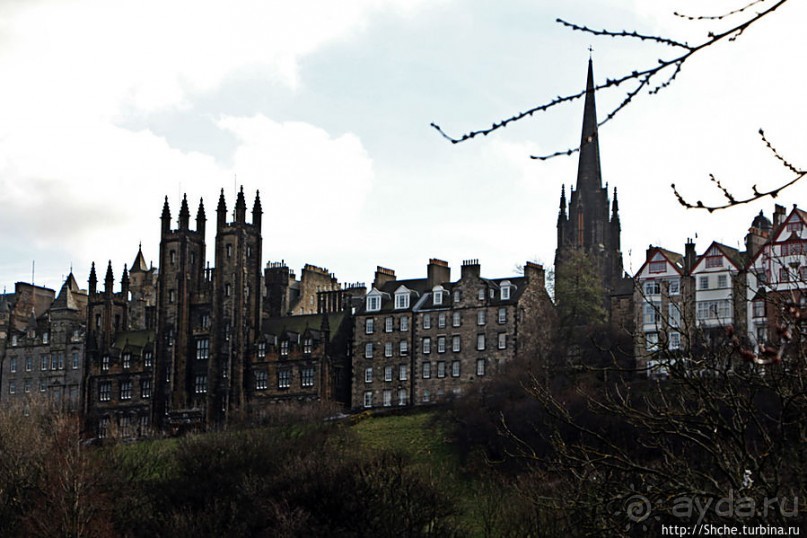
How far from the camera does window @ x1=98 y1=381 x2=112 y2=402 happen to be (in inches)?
4818

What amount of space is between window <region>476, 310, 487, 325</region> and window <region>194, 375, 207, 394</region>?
2496 cm

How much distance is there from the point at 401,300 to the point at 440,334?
16.3ft

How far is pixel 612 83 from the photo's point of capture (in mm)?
9984

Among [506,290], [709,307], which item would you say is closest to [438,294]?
[506,290]

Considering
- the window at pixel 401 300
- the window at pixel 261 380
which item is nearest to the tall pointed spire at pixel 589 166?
the window at pixel 401 300

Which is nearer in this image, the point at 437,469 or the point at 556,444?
the point at 556,444

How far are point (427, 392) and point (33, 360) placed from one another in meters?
42.9

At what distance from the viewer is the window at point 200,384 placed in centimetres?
11612

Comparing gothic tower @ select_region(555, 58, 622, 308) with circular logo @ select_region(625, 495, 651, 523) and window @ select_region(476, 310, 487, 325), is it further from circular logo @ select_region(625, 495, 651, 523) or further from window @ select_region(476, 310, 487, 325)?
circular logo @ select_region(625, 495, 651, 523)

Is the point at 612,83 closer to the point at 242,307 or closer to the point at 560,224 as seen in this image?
the point at 242,307

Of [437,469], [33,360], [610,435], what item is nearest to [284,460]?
[437,469]

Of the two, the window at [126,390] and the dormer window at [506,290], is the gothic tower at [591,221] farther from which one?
the window at [126,390]

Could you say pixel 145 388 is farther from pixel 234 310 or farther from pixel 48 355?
pixel 48 355

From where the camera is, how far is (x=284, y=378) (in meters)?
113
